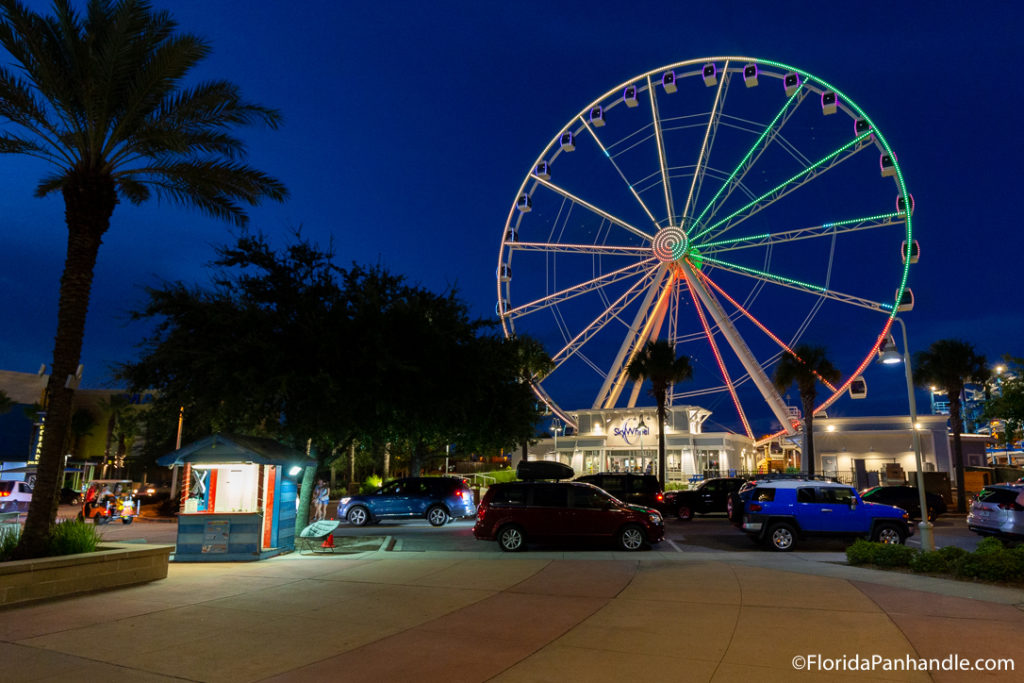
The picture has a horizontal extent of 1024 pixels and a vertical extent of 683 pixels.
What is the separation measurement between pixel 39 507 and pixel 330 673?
264 inches

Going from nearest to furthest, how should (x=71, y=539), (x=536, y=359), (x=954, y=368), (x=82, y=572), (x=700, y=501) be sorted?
(x=82, y=572) < (x=71, y=539) < (x=700, y=501) < (x=954, y=368) < (x=536, y=359)

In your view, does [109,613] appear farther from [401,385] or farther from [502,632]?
[401,385]

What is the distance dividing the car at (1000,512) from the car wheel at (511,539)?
35.1ft

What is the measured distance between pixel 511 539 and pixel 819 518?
22.7 ft

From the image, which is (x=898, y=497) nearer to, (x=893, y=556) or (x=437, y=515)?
(x=893, y=556)

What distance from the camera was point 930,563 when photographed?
1129cm

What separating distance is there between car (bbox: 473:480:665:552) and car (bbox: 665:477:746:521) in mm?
10066

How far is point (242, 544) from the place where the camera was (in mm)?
13195

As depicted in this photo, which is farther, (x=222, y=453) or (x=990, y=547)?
(x=222, y=453)

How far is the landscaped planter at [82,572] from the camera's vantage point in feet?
28.9

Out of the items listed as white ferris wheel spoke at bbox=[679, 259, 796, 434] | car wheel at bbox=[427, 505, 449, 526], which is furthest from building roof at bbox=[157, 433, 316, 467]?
white ferris wheel spoke at bbox=[679, 259, 796, 434]

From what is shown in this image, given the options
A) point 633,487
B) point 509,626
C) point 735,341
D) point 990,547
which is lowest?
point 509,626

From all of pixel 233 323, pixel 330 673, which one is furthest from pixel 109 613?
pixel 233 323

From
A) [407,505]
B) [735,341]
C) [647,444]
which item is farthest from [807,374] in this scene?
[407,505]
